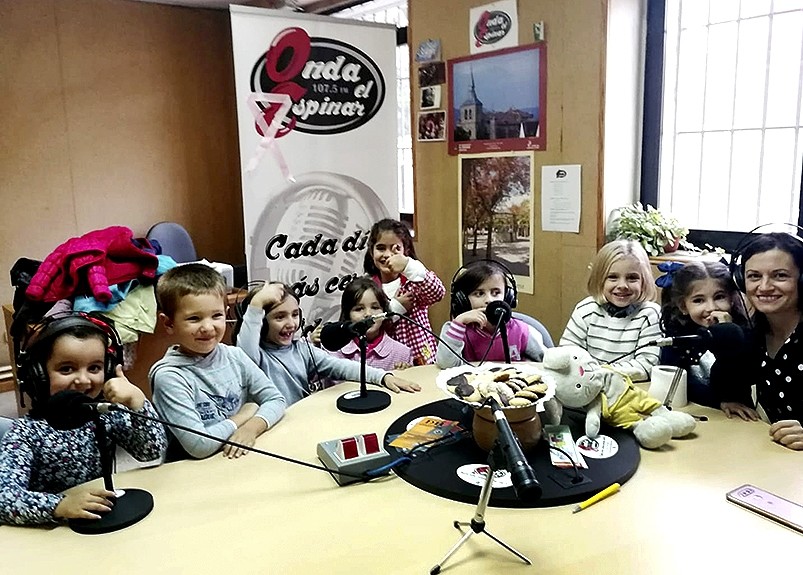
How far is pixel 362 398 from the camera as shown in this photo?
72.6 inches

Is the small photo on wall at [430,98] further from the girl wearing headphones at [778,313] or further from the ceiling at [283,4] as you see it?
the girl wearing headphones at [778,313]

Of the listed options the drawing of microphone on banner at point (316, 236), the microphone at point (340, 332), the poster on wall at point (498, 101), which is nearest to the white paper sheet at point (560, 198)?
the poster on wall at point (498, 101)

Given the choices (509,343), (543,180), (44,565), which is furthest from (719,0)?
(44,565)

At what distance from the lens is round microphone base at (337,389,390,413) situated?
Result: 177cm

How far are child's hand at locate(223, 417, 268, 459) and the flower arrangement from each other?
6.39ft

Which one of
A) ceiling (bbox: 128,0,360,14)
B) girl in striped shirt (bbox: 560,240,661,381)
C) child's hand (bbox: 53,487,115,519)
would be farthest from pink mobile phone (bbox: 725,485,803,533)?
ceiling (bbox: 128,0,360,14)

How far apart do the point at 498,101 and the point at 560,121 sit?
0.39m

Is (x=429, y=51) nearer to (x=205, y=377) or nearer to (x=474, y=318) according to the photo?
(x=474, y=318)

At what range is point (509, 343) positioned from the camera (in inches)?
86.0

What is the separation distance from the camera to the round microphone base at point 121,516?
1.18 metres

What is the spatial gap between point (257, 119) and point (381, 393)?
7.15 feet

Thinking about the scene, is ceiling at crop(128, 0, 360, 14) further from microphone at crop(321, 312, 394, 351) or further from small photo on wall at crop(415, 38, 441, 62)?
microphone at crop(321, 312, 394, 351)

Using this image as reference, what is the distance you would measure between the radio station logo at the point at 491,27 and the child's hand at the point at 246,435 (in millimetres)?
2434

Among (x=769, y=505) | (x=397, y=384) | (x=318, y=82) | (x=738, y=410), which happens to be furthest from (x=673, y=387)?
(x=318, y=82)
